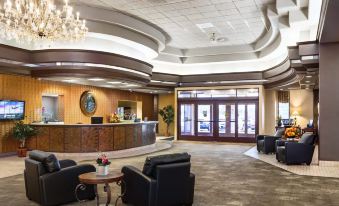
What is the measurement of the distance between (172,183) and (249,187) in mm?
Result: 2231

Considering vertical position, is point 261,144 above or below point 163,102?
below

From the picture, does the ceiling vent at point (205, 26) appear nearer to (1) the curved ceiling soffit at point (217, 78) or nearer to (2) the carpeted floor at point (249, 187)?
(1) the curved ceiling soffit at point (217, 78)

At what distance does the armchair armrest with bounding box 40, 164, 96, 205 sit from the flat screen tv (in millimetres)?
6185

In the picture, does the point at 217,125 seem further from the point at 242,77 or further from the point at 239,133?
the point at 242,77

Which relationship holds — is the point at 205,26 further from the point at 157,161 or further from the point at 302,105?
the point at 302,105

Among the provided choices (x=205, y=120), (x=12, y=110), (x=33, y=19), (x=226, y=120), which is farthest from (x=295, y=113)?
(x=33, y=19)

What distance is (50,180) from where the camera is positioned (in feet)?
15.1

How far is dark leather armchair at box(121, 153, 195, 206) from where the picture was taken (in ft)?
14.0

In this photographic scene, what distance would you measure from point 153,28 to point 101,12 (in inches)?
88.6

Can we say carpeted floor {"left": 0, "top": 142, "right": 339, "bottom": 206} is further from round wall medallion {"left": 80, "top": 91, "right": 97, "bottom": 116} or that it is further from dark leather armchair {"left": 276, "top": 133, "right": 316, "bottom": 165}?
round wall medallion {"left": 80, "top": 91, "right": 97, "bottom": 116}

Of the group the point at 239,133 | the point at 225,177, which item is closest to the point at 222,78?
the point at 239,133

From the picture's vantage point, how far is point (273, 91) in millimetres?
15555

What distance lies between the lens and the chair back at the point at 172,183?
429 centimetres

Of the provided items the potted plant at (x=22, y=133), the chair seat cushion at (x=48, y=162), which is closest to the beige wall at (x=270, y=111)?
the potted plant at (x=22, y=133)
